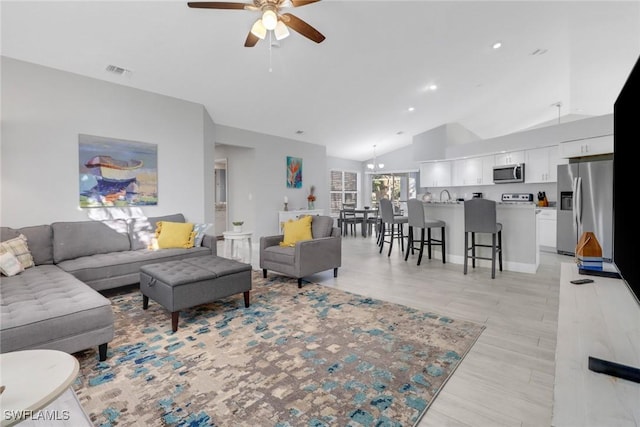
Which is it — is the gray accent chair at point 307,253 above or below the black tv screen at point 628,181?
below

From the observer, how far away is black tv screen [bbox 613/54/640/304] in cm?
88

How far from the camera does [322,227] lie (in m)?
4.17

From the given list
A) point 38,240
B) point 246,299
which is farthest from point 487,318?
point 38,240

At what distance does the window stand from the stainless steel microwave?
184 inches

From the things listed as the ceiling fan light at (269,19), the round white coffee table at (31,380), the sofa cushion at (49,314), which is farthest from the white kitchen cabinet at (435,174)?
Result: the round white coffee table at (31,380)

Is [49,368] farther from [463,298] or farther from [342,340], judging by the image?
[463,298]

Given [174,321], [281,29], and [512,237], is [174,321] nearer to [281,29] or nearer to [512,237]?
[281,29]

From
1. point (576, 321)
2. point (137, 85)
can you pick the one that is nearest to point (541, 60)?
point (576, 321)

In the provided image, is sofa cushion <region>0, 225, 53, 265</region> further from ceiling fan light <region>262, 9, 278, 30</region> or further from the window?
the window

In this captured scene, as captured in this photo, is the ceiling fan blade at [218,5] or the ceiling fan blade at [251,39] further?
the ceiling fan blade at [251,39]

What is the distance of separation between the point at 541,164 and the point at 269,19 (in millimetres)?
6198

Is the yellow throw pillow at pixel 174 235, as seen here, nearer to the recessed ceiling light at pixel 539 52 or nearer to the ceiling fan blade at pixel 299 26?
the ceiling fan blade at pixel 299 26

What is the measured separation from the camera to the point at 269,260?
3975 mm

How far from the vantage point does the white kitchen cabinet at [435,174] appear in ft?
25.7
